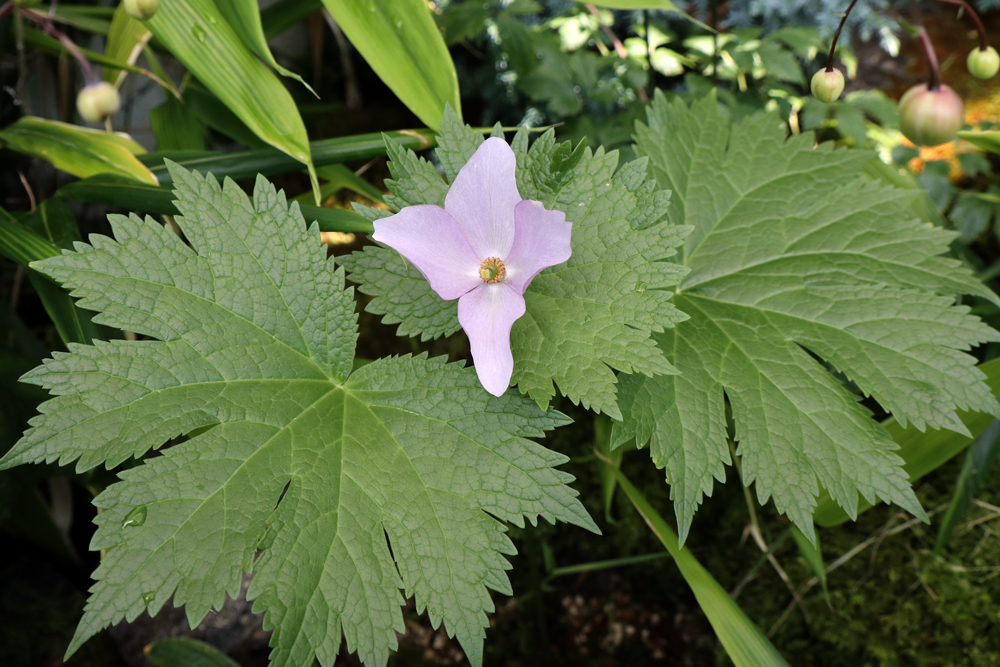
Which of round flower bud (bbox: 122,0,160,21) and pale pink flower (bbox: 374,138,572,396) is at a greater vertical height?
round flower bud (bbox: 122,0,160,21)

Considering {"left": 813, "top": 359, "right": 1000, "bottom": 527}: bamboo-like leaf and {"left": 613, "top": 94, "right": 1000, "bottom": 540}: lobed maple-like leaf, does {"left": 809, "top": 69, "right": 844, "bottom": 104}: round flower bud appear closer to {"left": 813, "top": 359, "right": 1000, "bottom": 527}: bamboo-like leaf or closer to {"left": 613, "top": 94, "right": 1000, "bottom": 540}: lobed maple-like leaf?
{"left": 613, "top": 94, "right": 1000, "bottom": 540}: lobed maple-like leaf

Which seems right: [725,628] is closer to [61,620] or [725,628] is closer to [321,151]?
[321,151]

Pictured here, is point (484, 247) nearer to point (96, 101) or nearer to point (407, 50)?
point (407, 50)

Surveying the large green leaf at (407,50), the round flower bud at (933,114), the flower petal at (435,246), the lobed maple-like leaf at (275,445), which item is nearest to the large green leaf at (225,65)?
the large green leaf at (407,50)

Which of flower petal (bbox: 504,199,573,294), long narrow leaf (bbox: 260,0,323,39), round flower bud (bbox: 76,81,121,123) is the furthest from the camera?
long narrow leaf (bbox: 260,0,323,39)

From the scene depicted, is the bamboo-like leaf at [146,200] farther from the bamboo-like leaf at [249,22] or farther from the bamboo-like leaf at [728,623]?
the bamboo-like leaf at [728,623]

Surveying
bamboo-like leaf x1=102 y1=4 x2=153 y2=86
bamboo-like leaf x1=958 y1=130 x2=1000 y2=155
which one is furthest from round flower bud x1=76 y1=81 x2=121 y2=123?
bamboo-like leaf x1=958 y1=130 x2=1000 y2=155
